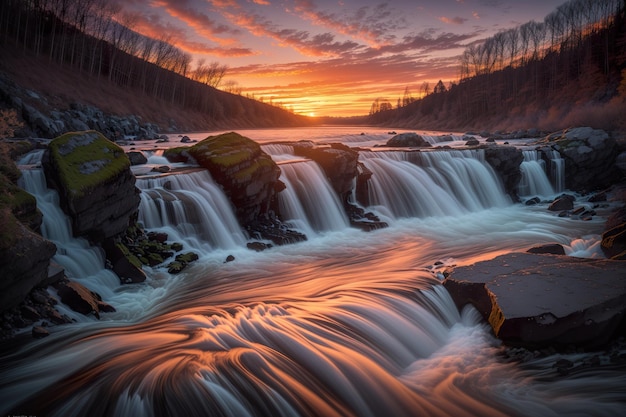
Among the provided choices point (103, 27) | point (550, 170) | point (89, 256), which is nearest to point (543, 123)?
point (550, 170)

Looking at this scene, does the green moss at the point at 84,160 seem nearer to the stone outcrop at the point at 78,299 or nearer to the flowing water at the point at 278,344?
the flowing water at the point at 278,344

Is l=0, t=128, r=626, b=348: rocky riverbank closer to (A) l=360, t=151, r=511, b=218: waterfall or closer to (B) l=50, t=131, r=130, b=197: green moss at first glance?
(B) l=50, t=131, r=130, b=197: green moss

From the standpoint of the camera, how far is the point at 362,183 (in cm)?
1809

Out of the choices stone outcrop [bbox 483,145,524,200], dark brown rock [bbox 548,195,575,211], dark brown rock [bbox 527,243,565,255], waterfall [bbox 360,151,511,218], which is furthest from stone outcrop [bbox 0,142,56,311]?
stone outcrop [bbox 483,145,524,200]

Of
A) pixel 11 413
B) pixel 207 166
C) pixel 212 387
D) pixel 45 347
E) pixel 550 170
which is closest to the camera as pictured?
pixel 11 413

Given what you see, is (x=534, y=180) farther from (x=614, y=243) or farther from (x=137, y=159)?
(x=137, y=159)

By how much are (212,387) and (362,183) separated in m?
14.2

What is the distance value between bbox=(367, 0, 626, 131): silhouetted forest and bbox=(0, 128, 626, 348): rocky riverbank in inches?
1194

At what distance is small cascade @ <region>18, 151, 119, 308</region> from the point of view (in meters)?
8.73

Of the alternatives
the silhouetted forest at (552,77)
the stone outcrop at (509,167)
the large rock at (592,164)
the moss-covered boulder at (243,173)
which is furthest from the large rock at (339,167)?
the silhouetted forest at (552,77)

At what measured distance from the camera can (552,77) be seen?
216 ft

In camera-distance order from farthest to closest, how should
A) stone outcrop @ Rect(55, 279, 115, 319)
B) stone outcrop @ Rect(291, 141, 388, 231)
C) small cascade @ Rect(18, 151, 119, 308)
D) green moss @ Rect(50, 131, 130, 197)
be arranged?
stone outcrop @ Rect(291, 141, 388, 231)
green moss @ Rect(50, 131, 130, 197)
small cascade @ Rect(18, 151, 119, 308)
stone outcrop @ Rect(55, 279, 115, 319)

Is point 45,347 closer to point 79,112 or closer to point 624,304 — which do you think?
point 624,304

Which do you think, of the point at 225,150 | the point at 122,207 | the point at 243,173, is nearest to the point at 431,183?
the point at 243,173
